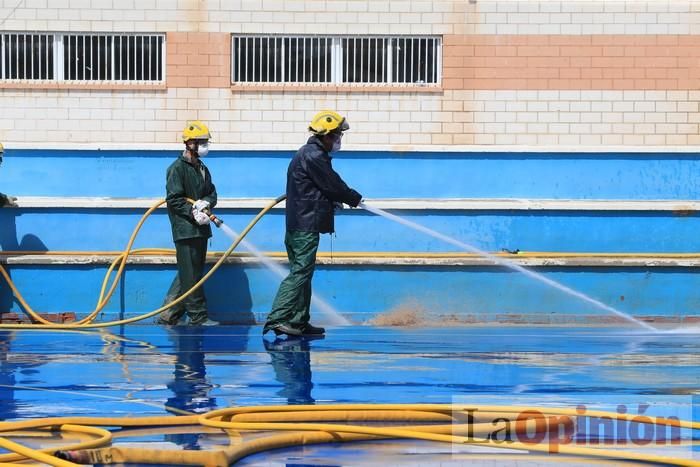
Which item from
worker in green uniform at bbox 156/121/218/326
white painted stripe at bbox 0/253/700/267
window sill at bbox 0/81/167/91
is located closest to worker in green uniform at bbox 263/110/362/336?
worker in green uniform at bbox 156/121/218/326

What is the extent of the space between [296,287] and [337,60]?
4.50 m

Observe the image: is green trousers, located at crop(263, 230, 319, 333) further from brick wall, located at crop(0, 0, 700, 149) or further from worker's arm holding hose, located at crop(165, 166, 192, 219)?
brick wall, located at crop(0, 0, 700, 149)

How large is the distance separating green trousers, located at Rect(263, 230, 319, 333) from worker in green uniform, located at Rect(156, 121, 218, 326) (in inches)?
54.4

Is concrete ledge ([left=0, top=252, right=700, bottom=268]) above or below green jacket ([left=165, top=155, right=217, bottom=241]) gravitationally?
below

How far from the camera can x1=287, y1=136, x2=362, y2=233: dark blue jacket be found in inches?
392

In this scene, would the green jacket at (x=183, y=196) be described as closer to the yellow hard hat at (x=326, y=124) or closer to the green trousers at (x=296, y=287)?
the green trousers at (x=296, y=287)

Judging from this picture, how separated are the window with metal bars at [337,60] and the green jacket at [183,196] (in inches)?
106

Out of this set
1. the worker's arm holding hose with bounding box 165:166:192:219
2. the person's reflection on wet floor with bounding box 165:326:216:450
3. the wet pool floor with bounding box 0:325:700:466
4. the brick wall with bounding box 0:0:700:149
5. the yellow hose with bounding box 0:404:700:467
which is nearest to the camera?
the yellow hose with bounding box 0:404:700:467

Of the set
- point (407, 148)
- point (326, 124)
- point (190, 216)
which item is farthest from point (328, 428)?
point (407, 148)

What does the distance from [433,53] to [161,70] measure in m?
3.10

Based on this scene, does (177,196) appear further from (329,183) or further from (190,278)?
(329,183)

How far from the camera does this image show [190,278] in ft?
37.0

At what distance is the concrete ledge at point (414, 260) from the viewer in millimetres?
11688

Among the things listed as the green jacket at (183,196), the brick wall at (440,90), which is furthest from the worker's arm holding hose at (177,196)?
the brick wall at (440,90)
